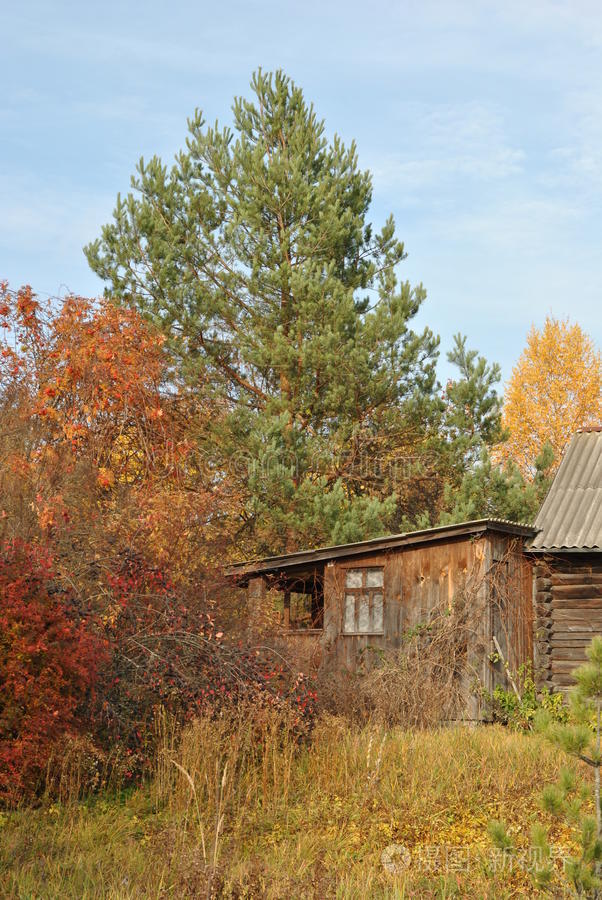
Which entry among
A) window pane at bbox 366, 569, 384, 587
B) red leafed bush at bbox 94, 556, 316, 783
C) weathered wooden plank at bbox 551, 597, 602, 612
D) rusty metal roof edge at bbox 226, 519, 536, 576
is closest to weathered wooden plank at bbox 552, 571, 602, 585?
weathered wooden plank at bbox 551, 597, 602, 612

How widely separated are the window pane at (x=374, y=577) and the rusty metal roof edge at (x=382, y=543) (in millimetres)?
400

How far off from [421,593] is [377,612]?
98cm

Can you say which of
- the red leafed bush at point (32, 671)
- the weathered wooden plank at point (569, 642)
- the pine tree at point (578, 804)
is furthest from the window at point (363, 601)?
the pine tree at point (578, 804)

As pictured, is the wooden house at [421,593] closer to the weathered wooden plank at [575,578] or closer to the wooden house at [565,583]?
the wooden house at [565,583]

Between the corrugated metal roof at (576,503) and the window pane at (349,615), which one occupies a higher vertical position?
the corrugated metal roof at (576,503)

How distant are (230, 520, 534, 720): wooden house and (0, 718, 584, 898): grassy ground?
4647mm

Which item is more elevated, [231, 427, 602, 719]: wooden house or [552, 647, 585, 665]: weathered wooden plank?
[231, 427, 602, 719]: wooden house

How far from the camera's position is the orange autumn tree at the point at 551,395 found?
3022 centimetres

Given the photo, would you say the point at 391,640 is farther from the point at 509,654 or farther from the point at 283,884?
the point at 283,884

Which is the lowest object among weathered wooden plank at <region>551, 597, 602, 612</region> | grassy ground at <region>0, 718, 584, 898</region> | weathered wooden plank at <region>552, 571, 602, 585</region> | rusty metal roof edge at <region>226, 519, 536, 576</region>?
grassy ground at <region>0, 718, 584, 898</region>

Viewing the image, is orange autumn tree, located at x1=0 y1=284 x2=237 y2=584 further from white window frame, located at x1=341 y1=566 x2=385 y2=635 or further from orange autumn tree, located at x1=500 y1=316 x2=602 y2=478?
orange autumn tree, located at x1=500 y1=316 x2=602 y2=478

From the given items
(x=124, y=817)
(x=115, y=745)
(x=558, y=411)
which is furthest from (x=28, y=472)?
(x=558, y=411)

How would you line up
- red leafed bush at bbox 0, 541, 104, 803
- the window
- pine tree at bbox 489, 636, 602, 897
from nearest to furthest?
pine tree at bbox 489, 636, 602, 897 → red leafed bush at bbox 0, 541, 104, 803 → the window

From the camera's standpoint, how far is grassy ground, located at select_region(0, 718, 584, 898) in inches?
232
